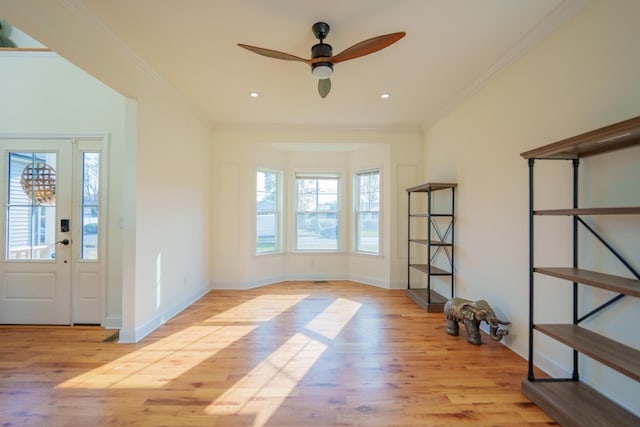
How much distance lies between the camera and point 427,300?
3.80 m

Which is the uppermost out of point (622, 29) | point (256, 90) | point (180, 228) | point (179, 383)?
point (256, 90)

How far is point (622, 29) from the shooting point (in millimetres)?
1713

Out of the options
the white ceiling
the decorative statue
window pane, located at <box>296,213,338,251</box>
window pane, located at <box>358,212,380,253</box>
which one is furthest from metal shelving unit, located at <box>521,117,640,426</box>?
window pane, located at <box>296,213,338,251</box>

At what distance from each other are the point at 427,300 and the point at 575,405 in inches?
81.9

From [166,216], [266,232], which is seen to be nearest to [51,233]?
[166,216]

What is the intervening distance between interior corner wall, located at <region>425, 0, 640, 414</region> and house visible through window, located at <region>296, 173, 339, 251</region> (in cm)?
237

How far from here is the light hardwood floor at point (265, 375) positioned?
1.82m

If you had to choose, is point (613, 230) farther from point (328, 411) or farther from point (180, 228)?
point (180, 228)

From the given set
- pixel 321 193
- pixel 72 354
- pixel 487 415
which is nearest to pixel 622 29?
pixel 487 415

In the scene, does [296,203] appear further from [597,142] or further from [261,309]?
[597,142]

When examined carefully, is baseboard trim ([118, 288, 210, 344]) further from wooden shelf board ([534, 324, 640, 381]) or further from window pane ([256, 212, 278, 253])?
wooden shelf board ([534, 324, 640, 381])

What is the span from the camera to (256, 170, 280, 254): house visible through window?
5039 mm

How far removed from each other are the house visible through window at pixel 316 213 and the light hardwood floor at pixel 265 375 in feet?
6.81

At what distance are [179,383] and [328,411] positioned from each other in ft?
3.87
